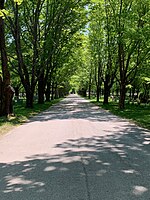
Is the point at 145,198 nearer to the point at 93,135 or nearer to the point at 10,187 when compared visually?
the point at 10,187

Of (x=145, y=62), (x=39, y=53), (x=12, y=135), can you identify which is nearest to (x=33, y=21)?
(x=39, y=53)

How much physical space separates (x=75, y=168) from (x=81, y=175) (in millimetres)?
577

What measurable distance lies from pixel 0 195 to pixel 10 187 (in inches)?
16.4

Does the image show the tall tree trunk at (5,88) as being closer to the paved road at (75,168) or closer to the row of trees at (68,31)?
the row of trees at (68,31)

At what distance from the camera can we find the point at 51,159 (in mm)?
7609

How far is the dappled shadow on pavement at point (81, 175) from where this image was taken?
16.6 feet

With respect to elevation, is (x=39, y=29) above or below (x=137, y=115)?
above

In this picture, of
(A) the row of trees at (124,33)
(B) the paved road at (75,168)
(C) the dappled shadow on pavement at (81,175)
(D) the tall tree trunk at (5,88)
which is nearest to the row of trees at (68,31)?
(A) the row of trees at (124,33)

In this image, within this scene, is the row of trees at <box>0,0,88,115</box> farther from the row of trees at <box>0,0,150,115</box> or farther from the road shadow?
the road shadow

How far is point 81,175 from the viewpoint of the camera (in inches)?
241

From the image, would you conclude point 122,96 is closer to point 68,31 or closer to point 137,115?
point 137,115

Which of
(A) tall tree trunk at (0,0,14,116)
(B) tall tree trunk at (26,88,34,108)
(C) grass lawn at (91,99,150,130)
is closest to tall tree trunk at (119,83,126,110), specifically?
(C) grass lawn at (91,99,150,130)

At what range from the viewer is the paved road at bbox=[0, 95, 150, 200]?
512 cm

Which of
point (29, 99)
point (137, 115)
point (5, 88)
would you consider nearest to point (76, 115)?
point (137, 115)
